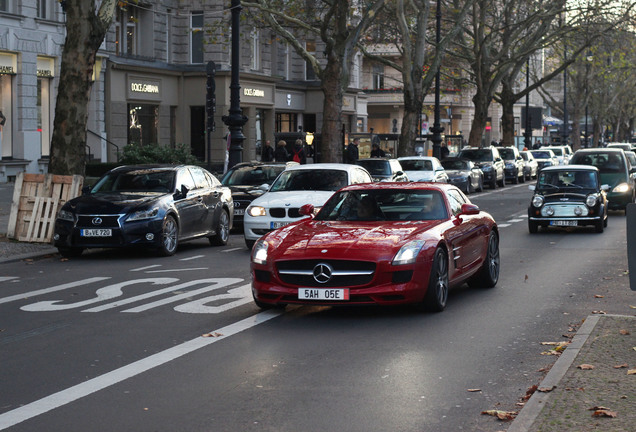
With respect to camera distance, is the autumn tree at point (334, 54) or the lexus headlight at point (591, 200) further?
the autumn tree at point (334, 54)

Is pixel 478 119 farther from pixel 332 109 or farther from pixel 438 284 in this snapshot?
pixel 438 284

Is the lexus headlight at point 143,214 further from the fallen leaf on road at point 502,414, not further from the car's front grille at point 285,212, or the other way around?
the fallen leaf on road at point 502,414

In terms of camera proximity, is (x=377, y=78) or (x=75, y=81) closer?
(x=75, y=81)

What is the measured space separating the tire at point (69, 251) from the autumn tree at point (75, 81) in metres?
3.03

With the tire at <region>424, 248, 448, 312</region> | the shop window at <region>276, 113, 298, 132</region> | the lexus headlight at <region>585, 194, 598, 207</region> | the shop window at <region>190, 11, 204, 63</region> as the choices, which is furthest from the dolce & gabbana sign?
the tire at <region>424, 248, 448, 312</region>

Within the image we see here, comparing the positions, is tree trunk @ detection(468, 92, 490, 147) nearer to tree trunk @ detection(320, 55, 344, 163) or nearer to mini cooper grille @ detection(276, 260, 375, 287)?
tree trunk @ detection(320, 55, 344, 163)

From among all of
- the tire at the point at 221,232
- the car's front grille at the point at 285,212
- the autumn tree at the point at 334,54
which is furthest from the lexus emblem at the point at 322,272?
the autumn tree at the point at 334,54

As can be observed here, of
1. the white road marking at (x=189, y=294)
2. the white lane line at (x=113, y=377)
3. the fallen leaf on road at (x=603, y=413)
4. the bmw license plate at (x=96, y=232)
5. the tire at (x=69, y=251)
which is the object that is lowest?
the tire at (x=69, y=251)

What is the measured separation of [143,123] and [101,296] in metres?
34.8

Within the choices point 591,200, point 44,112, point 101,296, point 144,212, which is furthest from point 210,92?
point 101,296

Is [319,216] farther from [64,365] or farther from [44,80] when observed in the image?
[44,80]

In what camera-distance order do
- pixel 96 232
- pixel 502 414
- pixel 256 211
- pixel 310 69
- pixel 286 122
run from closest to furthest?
pixel 502 414
pixel 96 232
pixel 256 211
pixel 286 122
pixel 310 69

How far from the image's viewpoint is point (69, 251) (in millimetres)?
18000

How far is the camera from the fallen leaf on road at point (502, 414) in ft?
22.6
